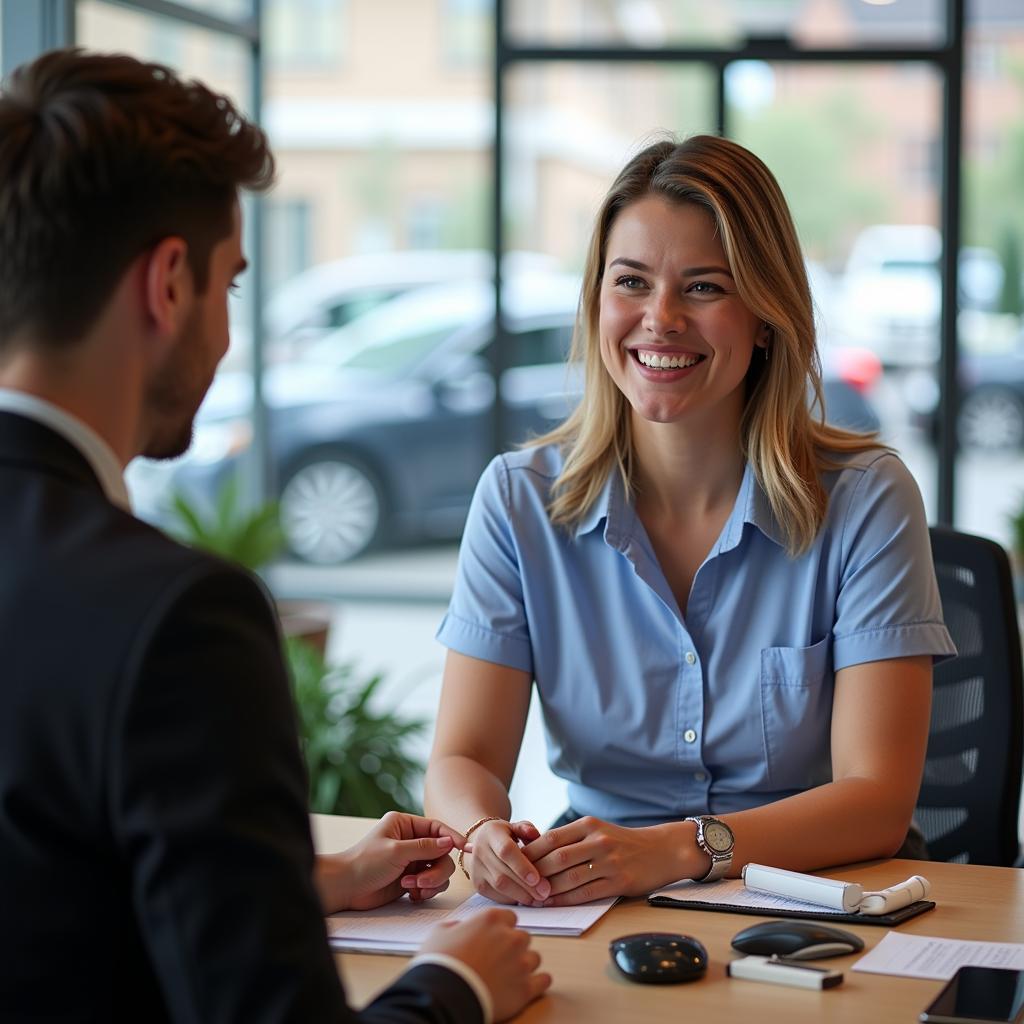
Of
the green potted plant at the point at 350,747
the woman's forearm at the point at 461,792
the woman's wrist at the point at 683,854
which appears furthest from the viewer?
the green potted plant at the point at 350,747

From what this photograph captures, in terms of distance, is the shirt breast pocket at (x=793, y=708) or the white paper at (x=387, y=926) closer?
the white paper at (x=387, y=926)

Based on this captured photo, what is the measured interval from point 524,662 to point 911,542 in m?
0.51

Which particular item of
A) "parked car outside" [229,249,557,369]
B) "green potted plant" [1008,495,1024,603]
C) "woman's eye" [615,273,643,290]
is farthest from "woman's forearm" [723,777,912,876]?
"parked car outside" [229,249,557,369]

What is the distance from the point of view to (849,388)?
5.73 m

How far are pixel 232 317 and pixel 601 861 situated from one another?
10.7 feet

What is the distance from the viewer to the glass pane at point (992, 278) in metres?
5.58

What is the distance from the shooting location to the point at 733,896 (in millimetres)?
1499

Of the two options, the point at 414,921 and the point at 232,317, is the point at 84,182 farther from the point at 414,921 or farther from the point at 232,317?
the point at 232,317

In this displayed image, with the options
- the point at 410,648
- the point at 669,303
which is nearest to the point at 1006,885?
the point at 669,303

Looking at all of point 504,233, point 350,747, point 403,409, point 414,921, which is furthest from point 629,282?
point 403,409

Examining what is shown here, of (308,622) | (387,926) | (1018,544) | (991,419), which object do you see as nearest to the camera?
(387,926)

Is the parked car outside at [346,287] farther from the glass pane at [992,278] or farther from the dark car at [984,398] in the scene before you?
the glass pane at [992,278]

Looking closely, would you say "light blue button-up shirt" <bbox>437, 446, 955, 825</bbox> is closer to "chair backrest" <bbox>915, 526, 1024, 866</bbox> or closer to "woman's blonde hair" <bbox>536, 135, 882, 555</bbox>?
"woman's blonde hair" <bbox>536, 135, 882, 555</bbox>

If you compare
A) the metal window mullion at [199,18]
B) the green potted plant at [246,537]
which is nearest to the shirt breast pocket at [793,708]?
the green potted plant at [246,537]
